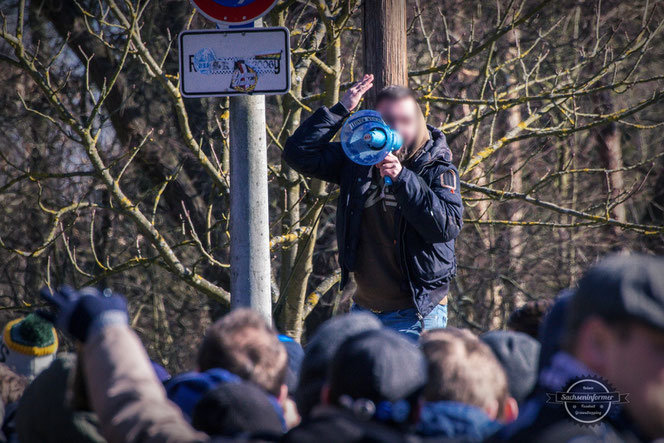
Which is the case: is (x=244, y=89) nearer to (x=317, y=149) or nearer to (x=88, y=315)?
(x=317, y=149)

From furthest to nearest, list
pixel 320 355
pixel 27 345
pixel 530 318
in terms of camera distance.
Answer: pixel 530 318 < pixel 27 345 < pixel 320 355

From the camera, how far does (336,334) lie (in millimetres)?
2311

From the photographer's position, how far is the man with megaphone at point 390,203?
11.6 ft

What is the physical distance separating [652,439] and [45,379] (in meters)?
1.70

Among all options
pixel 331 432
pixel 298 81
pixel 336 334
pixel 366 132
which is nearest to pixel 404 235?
pixel 366 132

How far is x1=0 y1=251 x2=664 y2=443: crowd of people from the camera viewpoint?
1459mm

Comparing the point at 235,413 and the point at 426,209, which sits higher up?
the point at 426,209

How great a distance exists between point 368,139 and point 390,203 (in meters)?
0.33

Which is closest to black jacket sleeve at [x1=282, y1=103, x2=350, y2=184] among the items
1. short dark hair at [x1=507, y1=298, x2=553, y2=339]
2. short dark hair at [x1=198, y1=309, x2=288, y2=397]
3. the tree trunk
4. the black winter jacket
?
the black winter jacket

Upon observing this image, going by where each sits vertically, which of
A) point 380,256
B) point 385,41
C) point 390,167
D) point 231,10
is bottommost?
point 380,256

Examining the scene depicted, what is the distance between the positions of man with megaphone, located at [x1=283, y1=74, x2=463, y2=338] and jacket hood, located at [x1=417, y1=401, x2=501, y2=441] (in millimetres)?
1617

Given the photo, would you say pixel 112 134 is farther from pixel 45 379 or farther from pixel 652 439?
pixel 652 439

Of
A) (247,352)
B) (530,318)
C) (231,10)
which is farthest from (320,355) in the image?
(231,10)

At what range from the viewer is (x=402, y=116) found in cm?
369
